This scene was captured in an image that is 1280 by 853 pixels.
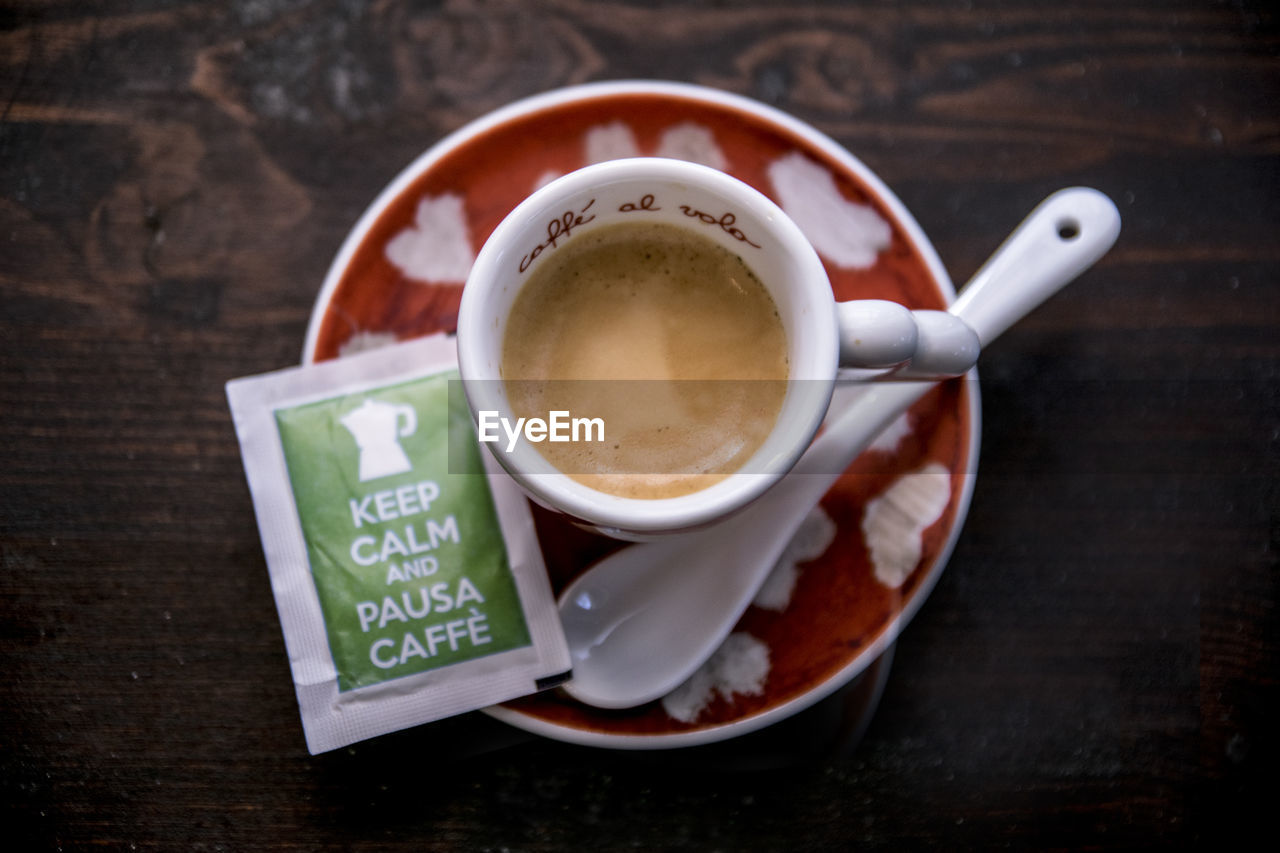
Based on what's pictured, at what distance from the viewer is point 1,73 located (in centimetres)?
99

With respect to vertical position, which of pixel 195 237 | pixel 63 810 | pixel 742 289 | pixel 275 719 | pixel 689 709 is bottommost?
pixel 63 810

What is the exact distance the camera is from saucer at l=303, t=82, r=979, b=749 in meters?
0.85

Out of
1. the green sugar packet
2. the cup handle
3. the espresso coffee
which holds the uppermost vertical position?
the cup handle

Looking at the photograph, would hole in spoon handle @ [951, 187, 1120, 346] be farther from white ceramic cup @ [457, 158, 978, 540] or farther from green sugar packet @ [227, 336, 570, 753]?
green sugar packet @ [227, 336, 570, 753]

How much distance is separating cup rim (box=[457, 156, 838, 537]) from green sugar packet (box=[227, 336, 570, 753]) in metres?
0.17

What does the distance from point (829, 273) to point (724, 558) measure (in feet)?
1.02

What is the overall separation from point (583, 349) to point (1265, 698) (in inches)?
33.2

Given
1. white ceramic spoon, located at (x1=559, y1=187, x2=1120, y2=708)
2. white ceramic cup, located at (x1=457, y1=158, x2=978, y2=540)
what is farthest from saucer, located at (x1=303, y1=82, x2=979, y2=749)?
white ceramic cup, located at (x1=457, y1=158, x2=978, y2=540)

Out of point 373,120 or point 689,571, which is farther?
point 373,120

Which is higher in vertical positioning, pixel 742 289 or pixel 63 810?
pixel 742 289

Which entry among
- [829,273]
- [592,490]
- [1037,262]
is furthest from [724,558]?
[1037,262]

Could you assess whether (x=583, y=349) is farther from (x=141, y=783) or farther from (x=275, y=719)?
(x=141, y=783)

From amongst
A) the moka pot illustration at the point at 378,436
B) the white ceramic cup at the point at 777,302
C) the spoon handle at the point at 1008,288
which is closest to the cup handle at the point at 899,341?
the white ceramic cup at the point at 777,302

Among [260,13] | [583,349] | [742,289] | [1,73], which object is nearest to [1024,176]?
[742,289]
